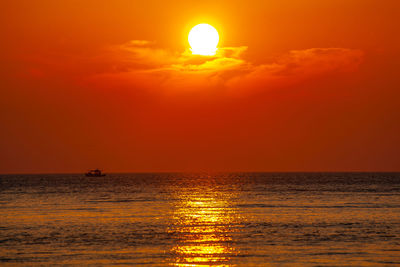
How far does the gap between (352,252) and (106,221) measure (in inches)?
1217

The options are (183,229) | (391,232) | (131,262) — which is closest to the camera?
(131,262)

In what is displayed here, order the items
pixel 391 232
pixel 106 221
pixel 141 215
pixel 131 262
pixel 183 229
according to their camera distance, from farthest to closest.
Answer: pixel 141 215
pixel 106 221
pixel 183 229
pixel 391 232
pixel 131 262

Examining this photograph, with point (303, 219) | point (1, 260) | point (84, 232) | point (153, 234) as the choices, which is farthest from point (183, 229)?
point (1, 260)

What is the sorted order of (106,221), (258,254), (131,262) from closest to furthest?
(131,262) → (258,254) → (106,221)

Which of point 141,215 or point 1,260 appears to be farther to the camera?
point 141,215

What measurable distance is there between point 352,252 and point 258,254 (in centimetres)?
698

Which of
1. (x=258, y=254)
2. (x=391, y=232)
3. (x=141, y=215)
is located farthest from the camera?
(x=141, y=215)

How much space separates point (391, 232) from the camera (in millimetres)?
52531

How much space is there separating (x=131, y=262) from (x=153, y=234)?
551 inches

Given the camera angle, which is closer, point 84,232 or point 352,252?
point 352,252

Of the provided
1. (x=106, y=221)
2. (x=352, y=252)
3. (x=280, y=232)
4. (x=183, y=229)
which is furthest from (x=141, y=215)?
(x=352, y=252)

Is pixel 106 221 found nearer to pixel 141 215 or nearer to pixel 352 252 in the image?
pixel 141 215

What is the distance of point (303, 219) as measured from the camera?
65562 millimetres

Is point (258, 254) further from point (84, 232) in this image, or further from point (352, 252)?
point (84, 232)
